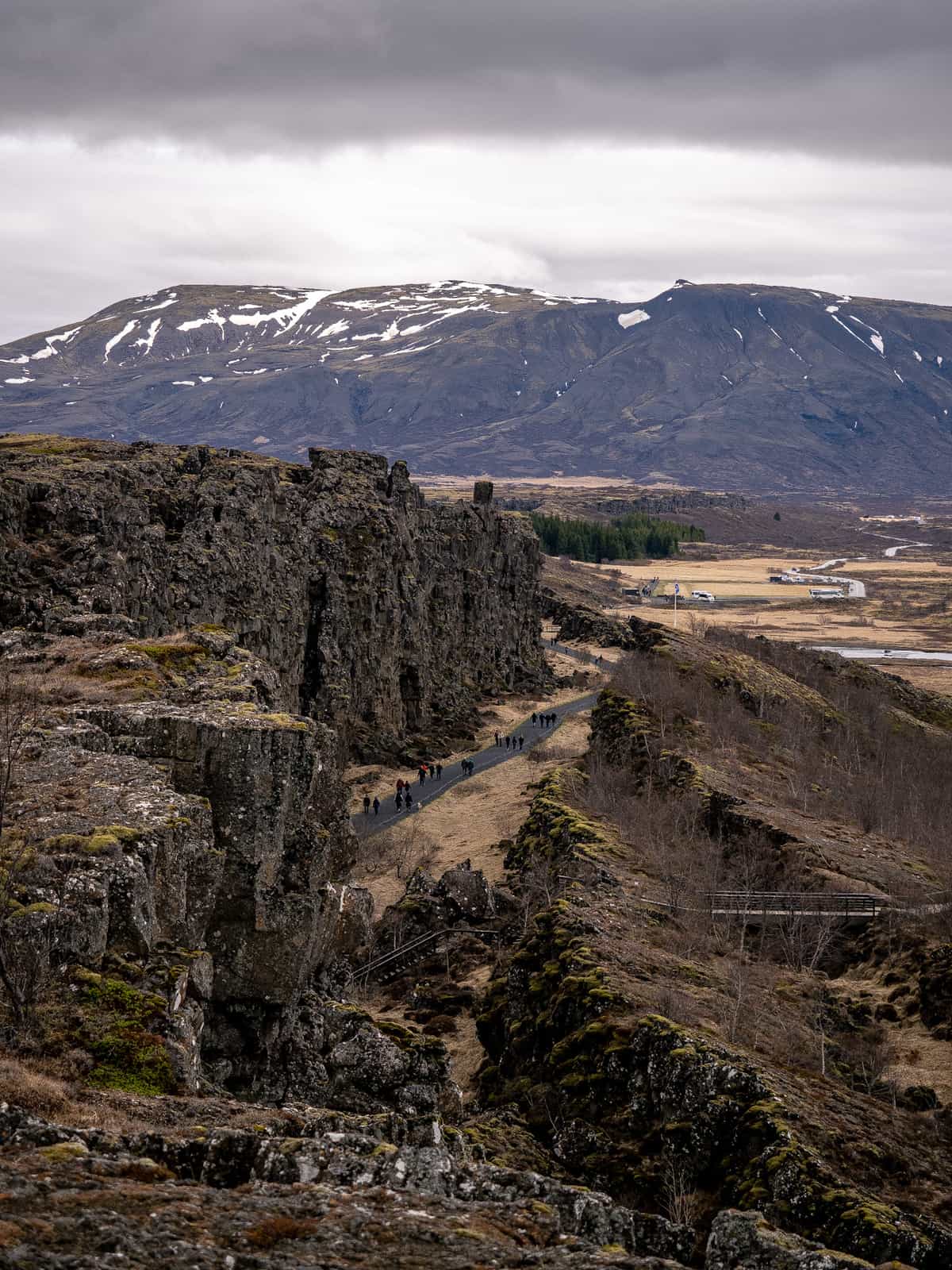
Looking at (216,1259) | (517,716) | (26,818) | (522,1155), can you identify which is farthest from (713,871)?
(517,716)

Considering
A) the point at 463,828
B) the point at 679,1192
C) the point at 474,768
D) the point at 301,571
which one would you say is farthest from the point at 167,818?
the point at 474,768

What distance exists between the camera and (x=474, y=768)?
87125mm

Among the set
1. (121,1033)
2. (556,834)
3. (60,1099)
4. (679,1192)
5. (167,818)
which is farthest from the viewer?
(556,834)

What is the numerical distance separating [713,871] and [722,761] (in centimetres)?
2163

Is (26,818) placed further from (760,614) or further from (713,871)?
(760,614)

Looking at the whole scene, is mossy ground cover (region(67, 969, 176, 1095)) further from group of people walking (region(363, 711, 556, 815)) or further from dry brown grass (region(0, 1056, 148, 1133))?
group of people walking (region(363, 711, 556, 815))

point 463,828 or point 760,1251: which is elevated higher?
point 760,1251

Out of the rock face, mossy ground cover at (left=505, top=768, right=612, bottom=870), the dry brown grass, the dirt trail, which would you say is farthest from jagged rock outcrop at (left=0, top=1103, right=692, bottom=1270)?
the dirt trail

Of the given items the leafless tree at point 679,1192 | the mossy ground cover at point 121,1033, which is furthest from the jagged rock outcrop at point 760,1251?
the mossy ground cover at point 121,1033

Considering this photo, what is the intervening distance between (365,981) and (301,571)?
3559 cm

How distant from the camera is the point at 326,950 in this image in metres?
29.9

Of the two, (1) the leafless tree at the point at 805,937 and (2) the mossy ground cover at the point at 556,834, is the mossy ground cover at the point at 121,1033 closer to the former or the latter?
(1) the leafless tree at the point at 805,937

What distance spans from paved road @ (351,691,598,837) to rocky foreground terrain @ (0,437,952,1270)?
8.32 meters

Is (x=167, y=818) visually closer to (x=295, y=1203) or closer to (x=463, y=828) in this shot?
(x=295, y=1203)
